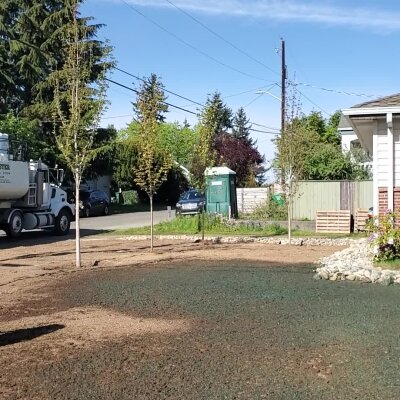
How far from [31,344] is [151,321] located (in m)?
1.74

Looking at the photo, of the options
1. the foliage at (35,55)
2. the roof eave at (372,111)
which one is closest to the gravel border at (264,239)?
the roof eave at (372,111)

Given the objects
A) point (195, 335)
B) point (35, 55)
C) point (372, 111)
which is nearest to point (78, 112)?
point (372, 111)

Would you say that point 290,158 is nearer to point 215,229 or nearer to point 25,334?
point 215,229

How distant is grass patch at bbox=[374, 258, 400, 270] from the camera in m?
11.8

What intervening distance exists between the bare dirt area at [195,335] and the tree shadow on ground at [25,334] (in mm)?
25

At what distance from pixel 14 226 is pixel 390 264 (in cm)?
1526

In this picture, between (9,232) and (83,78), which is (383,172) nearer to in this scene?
(83,78)

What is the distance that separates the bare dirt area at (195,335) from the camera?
5242 millimetres

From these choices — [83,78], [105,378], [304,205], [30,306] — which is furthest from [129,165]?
[105,378]

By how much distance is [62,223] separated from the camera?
2541 cm

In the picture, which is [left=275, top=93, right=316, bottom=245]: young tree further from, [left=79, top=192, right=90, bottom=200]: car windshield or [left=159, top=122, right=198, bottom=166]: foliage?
[left=159, top=122, right=198, bottom=166]: foliage

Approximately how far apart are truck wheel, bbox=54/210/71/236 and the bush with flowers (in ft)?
51.6

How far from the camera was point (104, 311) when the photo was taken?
8.72 meters

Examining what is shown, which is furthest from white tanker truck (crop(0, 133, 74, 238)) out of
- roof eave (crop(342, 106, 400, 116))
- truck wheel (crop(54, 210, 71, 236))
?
roof eave (crop(342, 106, 400, 116))
